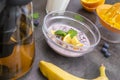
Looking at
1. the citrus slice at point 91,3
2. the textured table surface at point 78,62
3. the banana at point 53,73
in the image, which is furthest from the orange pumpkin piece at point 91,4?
the banana at point 53,73

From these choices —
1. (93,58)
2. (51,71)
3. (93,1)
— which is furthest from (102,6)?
(51,71)

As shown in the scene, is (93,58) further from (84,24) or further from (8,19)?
(8,19)

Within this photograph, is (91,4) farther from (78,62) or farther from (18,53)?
(18,53)

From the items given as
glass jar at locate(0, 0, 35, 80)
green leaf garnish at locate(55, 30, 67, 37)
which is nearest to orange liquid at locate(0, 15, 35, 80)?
glass jar at locate(0, 0, 35, 80)

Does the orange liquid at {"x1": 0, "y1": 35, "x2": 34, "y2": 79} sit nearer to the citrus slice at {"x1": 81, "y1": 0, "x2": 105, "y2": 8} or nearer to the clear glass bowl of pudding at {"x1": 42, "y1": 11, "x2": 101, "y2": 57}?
the clear glass bowl of pudding at {"x1": 42, "y1": 11, "x2": 101, "y2": 57}

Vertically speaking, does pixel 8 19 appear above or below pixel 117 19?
above

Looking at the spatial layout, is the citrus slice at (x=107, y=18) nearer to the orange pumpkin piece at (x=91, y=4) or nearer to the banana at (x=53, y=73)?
the orange pumpkin piece at (x=91, y=4)
